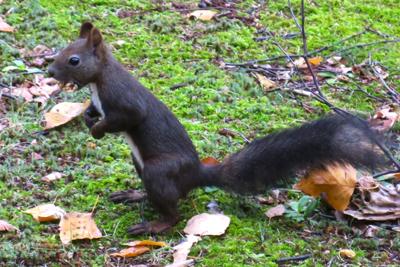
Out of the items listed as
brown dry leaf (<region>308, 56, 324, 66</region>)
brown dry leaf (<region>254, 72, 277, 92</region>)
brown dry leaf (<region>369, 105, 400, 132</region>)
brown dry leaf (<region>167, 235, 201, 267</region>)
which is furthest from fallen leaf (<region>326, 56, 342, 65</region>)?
brown dry leaf (<region>167, 235, 201, 267</region>)

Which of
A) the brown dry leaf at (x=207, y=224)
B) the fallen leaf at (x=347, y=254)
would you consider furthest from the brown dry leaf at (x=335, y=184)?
the brown dry leaf at (x=207, y=224)

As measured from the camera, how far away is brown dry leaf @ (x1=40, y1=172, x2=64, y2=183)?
3.87 meters

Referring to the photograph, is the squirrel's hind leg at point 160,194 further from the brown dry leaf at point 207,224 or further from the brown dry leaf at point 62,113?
the brown dry leaf at point 62,113

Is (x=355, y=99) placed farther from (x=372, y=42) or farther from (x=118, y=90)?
(x=118, y=90)

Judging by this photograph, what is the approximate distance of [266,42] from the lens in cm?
559

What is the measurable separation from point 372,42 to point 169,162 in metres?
2.61

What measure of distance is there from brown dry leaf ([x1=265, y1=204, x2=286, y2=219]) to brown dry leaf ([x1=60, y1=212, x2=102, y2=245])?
0.80m

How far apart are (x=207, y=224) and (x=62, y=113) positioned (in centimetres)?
129

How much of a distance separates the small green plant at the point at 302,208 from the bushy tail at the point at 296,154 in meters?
0.18

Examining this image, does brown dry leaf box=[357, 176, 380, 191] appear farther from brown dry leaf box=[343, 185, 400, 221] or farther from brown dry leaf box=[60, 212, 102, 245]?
brown dry leaf box=[60, 212, 102, 245]

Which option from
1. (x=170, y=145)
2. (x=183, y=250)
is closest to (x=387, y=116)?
(x=170, y=145)

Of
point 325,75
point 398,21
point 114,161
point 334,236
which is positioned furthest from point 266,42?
point 334,236

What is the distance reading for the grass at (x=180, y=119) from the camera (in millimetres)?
3381

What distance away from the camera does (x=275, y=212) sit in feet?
12.1
